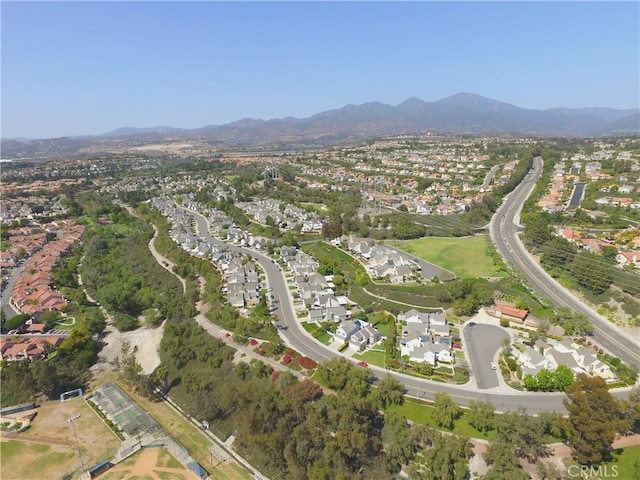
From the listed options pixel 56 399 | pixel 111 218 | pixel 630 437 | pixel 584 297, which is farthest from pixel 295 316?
pixel 111 218

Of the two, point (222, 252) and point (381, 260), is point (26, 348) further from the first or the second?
point (381, 260)

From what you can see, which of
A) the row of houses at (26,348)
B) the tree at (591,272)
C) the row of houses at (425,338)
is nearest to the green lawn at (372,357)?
the row of houses at (425,338)

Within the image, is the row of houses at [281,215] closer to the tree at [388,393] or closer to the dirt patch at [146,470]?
the tree at [388,393]

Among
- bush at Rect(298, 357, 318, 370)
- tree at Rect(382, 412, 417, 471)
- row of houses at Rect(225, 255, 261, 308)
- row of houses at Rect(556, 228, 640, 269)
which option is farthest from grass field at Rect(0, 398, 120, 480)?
row of houses at Rect(556, 228, 640, 269)

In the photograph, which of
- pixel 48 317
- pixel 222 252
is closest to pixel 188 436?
pixel 48 317

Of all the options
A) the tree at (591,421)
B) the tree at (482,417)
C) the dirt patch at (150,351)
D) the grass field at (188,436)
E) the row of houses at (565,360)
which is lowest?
the dirt patch at (150,351)

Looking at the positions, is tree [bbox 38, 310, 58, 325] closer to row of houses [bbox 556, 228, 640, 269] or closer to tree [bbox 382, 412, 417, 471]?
tree [bbox 382, 412, 417, 471]
